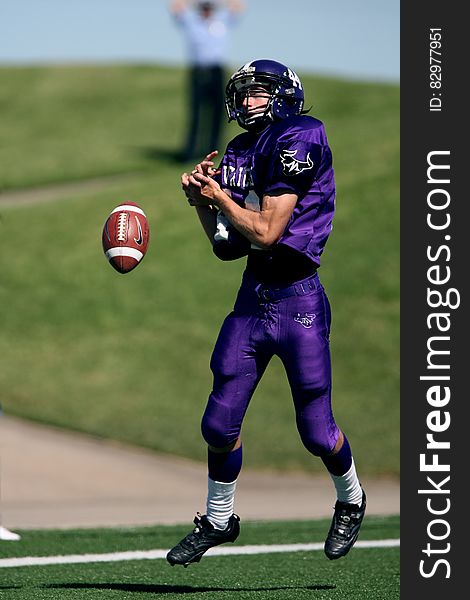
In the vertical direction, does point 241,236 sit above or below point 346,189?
below

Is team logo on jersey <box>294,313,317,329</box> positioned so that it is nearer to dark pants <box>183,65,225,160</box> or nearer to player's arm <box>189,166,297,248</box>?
player's arm <box>189,166,297,248</box>

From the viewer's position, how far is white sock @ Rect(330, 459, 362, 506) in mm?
5633

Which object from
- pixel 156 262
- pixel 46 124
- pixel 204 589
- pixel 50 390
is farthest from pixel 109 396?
pixel 46 124

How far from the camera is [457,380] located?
7.07m

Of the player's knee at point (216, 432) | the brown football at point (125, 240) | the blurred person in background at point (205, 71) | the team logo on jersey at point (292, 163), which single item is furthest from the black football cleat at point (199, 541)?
the blurred person in background at point (205, 71)

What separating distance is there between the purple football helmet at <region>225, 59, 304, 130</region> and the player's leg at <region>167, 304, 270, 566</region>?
0.92 m

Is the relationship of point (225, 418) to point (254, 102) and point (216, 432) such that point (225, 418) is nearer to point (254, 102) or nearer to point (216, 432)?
point (216, 432)

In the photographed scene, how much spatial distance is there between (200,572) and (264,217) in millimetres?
2161

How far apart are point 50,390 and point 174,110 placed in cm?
1681

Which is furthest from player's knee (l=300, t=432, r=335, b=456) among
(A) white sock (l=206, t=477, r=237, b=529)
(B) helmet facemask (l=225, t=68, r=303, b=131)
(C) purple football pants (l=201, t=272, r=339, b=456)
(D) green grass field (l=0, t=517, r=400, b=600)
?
(B) helmet facemask (l=225, t=68, r=303, b=131)

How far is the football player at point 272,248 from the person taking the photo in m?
5.29

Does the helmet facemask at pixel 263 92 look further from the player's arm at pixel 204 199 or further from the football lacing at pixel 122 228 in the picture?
the football lacing at pixel 122 228

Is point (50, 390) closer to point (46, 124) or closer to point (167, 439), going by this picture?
point (167, 439)

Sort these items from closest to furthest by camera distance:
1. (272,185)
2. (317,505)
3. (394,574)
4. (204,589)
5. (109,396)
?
1. (272,185)
2. (204,589)
3. (394,574)
4. (317,505)
5. (109,396)
